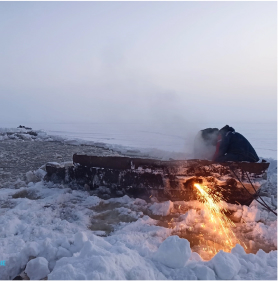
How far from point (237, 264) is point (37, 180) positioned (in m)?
4.83

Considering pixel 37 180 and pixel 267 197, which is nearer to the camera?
pixel 267 197

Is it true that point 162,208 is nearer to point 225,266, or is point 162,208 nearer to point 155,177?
point 155,177

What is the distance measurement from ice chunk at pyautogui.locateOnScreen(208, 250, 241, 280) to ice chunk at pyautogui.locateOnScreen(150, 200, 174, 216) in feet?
5.80

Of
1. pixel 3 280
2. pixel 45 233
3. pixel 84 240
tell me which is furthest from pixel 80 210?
pixel 3 280

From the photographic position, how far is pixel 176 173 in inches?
185

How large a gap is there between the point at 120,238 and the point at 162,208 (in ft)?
4.35

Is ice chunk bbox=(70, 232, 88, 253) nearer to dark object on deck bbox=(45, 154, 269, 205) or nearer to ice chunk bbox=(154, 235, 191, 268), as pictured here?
ice chunk bbox=(154, 235, 191, 268)

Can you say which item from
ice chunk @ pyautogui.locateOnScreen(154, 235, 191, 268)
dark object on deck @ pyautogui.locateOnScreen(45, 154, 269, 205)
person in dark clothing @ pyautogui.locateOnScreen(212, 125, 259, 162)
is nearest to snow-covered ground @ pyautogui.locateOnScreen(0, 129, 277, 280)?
ice chunk @ pyautogui.locateOnScreen(154, 235, 191, 268)

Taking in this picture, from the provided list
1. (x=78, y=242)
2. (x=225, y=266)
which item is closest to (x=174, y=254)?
(x=225, y=266)

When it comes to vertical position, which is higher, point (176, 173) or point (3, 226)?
point (176, 173)

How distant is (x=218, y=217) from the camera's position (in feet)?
13.4

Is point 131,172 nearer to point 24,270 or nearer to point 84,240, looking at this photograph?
point 84,240

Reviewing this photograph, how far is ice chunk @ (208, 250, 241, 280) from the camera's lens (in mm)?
2365

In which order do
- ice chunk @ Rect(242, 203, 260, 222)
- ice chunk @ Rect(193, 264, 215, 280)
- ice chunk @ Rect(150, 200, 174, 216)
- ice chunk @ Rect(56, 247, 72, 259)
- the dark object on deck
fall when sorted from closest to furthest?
1. ice chunk @ Rect(193, 264, 215, 280)
2. ice chunk @ Rect(56, 247, 72, 259)
3. ice chunk @ Rect(242, 203, 260, 222)
4. ice chunk @ Rect(150, 200, 174, 216)
5. the dark object on deck
